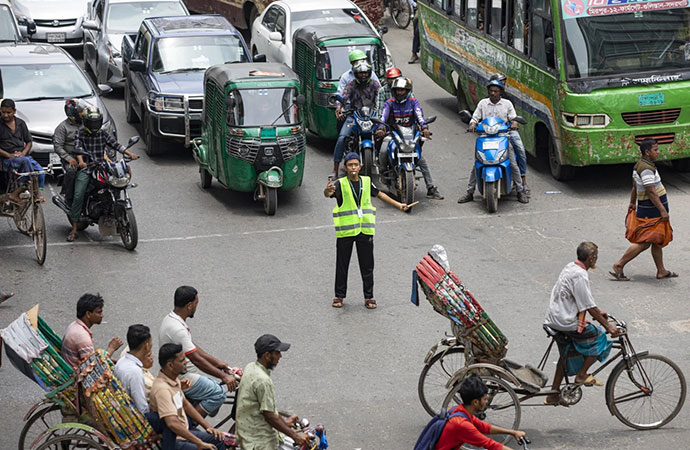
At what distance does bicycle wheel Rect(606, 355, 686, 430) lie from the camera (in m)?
8.82

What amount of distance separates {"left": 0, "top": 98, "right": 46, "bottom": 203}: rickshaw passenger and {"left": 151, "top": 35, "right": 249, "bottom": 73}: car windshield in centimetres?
482

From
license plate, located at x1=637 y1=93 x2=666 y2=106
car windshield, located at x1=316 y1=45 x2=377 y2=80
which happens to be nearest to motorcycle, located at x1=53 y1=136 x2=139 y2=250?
car windshield, located at x1=316 y1=45 x2=377 y2=80

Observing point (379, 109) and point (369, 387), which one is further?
point (379, 109)

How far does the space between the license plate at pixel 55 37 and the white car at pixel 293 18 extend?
5887 millimetres

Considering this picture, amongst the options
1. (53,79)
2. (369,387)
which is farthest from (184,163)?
(369,387)

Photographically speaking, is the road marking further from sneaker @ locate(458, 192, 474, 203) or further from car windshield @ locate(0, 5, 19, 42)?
car windshield @ locate(0, 5, 19, 42)

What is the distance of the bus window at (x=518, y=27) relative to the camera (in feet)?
54.9

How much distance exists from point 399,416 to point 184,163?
31.2 feet

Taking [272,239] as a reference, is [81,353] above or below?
above

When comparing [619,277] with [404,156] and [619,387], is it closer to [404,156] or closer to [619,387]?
→ [619,387]

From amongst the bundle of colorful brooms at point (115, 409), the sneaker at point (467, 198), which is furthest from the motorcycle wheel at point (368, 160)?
the bundle of colorful brooms at point (115, 409)

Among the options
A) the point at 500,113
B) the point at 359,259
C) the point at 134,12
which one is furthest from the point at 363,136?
the point at 134,12

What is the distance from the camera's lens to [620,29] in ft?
50.3

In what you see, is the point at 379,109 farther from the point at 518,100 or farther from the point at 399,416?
the point at 399,416
